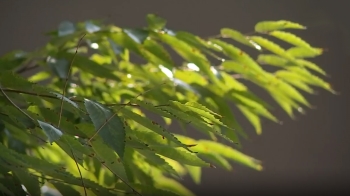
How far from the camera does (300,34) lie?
1027mm

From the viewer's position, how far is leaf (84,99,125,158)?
1.01ft

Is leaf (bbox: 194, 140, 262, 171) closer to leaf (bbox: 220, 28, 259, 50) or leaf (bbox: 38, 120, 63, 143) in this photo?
leaf (bbox: 220, 28, 259, 50)

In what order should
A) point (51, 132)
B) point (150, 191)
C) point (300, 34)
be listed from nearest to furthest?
point (51, 132) → point (150, 191) → point (300, 34)

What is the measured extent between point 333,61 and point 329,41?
0.04m

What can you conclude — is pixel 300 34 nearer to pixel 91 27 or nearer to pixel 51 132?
pixel 91 27

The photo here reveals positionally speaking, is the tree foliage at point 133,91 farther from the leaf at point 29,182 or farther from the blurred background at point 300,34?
the blurred background at point 300,34

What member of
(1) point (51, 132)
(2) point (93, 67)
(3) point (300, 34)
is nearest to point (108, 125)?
(1) point (51, 132)

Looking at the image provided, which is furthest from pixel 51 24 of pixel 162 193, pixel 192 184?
pixel 162 193

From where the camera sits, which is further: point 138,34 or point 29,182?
point 138,34

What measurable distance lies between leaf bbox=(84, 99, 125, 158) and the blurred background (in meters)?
0.74

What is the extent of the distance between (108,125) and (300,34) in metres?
0.77

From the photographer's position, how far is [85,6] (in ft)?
3.45

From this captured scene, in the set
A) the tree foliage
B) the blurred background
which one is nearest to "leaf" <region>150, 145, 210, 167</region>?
the tree foliage

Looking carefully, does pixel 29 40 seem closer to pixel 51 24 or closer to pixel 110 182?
pixel 51 24
